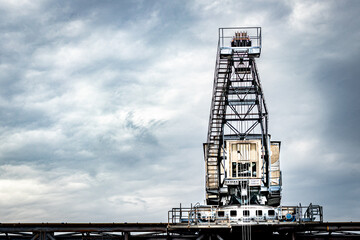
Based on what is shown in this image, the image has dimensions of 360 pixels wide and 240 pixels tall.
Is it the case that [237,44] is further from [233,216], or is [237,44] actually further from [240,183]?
[233,216]

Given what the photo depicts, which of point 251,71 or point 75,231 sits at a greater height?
point 251,71

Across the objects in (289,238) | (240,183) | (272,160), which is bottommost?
(289,238)

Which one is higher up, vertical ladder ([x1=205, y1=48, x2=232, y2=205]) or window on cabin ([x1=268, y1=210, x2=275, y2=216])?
vertical ladder ([x1=205, y1=48, x2=232, y2=205])

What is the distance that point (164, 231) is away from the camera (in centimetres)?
5978

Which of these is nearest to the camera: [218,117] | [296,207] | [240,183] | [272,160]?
[296,207]

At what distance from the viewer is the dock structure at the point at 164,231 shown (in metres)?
57.9

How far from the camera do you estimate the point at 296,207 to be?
58.0m

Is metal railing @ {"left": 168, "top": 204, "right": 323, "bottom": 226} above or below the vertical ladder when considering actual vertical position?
below

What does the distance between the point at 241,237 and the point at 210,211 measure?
16.0 feet

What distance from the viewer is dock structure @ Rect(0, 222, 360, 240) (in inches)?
2280

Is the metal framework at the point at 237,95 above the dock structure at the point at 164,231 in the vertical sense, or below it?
above

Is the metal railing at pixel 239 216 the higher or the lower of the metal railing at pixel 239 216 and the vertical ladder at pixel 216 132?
the lower

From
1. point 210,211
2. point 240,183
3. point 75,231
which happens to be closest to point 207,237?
point 210,211

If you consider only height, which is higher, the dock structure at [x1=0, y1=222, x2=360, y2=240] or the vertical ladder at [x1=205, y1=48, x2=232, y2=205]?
the vertical ladder at [x1=205, y1=48, x2=232, y2=205]
